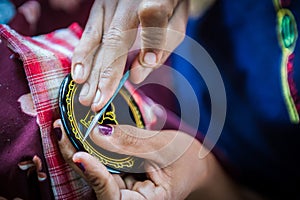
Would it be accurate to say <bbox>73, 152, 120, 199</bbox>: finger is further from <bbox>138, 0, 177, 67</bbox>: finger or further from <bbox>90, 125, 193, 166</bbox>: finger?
<bbox>138, 0, 177, 67</bbox>: finger

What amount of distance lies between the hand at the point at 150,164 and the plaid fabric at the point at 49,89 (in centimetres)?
1

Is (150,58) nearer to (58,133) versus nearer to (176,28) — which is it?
(176,28)

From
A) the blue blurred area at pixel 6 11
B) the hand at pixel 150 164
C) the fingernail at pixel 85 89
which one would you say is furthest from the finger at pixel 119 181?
the blue blurred area at pixel 6 11

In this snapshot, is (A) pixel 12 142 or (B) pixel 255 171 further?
(B) pixel 255 171

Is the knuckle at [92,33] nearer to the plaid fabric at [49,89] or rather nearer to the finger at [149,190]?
the plaid fabric at [49,89]

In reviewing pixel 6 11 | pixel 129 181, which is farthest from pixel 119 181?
pixel 6 11

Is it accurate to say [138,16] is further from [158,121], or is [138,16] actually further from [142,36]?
[158,121]

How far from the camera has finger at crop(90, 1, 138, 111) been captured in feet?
1.85

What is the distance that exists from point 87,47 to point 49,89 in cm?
8

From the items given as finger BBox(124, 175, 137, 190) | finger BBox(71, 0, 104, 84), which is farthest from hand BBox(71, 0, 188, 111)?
finger BBox(124, 175, 137, 190)

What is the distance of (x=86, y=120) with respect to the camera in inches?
21.7

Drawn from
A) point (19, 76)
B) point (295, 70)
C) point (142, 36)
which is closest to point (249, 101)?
point (295, 70)

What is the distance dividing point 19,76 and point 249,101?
12.3 inches

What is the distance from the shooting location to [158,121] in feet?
2.11
